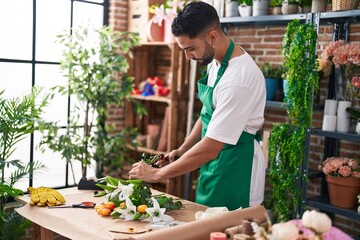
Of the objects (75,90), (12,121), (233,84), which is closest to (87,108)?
(75,90)

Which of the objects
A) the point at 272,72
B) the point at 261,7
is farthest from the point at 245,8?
the point at 272,72

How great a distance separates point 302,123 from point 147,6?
1.99m

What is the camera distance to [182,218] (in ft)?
7.54

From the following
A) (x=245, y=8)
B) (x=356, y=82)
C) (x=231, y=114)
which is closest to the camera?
(x=231, y=114)

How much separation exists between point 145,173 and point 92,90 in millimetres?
2027

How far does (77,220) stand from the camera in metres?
2.21

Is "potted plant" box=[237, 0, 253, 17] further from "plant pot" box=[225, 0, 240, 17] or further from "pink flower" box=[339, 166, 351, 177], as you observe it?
"pink flower" box=[339, 166, 351, 177]

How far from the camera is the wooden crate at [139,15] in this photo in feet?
15.4

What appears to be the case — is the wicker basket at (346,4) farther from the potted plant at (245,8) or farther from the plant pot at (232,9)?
the plant pot at (232,9)

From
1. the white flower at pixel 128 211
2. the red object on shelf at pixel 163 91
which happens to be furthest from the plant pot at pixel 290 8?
the white flower at pixel 128 211

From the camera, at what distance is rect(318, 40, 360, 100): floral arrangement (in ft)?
10.8

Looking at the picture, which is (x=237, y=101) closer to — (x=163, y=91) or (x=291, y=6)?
(x=291, y=6)

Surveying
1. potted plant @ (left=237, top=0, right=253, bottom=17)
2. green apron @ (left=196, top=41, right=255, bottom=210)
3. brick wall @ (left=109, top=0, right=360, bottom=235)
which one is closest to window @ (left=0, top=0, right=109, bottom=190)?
brick wall @ (left=109, top=0, right=360, bottom=235)

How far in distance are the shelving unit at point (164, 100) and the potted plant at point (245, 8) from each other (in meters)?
0.72
